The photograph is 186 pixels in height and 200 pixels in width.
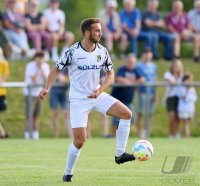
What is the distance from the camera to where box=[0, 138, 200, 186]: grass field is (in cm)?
1110

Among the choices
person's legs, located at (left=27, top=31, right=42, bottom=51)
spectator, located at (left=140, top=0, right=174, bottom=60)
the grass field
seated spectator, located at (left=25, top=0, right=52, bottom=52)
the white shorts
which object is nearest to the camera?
the grass field

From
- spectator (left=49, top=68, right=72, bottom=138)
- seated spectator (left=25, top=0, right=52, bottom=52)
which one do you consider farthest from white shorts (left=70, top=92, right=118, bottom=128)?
seated spectator (left=25, top=0, right=52, bottom=52)

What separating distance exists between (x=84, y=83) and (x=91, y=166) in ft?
7.35

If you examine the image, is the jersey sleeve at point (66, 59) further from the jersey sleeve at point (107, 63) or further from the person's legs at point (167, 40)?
the person's legs at point (167, 40)

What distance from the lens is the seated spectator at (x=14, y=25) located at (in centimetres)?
2344

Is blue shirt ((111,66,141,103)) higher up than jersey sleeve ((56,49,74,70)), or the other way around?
jersey sleeve ((56,49,74,70))

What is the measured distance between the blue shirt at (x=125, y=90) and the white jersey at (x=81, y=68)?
973 centimetres

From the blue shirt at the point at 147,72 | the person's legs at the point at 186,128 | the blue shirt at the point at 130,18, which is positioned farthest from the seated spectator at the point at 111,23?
the person's legs at the point at 186,128

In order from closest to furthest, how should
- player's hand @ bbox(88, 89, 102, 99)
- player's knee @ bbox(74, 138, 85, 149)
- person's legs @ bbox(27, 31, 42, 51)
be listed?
player's knee @ bbox(74, 138, 85, 149) < player's hand @ bbox(88, 89, 102, 99) < person's legs @ bbox(27, 31, 42, 51)

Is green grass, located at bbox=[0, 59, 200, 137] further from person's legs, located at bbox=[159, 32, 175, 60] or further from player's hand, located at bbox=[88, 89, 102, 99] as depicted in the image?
player's hand, located at bbox=[88, 89, 102, 99]

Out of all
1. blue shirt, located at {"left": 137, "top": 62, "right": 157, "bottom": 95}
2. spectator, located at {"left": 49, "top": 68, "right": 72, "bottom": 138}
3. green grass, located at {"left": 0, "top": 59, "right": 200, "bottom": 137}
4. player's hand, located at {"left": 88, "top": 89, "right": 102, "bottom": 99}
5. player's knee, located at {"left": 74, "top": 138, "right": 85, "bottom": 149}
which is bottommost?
green grass, located at {"left": 0, "top": 59, "right": 200, "bottom": 137}

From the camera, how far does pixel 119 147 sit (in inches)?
464

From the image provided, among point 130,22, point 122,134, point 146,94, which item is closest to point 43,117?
point 146,94

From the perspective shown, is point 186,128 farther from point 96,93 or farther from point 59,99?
point 96,93
